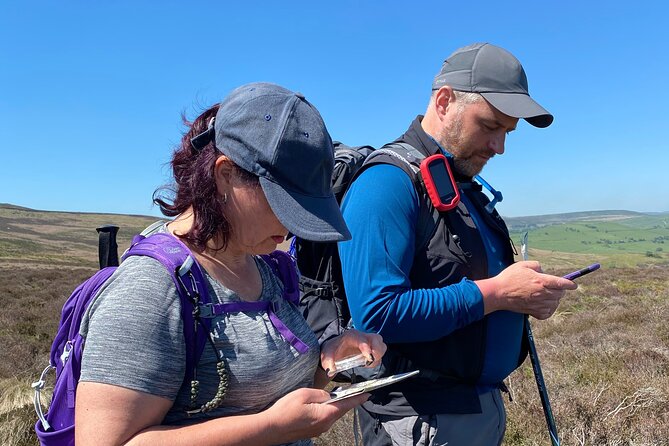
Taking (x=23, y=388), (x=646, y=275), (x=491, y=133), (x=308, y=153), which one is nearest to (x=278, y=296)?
(x=308, y=153)

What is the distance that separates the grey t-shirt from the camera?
1.03 metres

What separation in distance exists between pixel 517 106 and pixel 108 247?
1628 millimetres

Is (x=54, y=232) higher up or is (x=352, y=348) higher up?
(x=54, y=232)

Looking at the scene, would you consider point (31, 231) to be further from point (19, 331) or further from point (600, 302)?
point (600, 302)

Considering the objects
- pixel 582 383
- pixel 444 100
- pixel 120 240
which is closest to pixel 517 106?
pixel 444 100

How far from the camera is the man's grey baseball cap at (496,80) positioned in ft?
7.10

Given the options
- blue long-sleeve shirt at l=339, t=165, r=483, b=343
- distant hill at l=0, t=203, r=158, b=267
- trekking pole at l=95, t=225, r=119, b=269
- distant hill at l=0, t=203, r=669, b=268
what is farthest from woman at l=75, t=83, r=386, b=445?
distant hill at l=0, t=203, r=158, b=267

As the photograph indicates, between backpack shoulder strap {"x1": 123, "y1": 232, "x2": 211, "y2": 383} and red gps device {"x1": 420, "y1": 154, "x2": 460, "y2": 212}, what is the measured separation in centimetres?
102

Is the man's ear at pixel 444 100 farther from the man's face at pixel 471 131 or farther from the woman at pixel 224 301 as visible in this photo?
the woman at pixel 224 301

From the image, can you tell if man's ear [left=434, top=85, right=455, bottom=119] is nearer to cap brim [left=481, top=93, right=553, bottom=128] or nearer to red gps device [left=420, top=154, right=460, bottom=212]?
cap brim [left=481, top=93, right=553, bottom=128]

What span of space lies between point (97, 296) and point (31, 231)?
308 feet

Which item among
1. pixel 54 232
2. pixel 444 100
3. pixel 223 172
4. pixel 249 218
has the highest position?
pixel 54 232

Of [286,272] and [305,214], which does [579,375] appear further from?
[305,214]

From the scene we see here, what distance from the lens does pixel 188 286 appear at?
115cm
